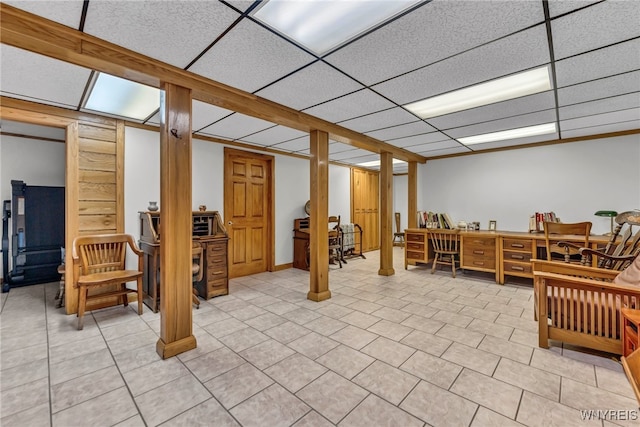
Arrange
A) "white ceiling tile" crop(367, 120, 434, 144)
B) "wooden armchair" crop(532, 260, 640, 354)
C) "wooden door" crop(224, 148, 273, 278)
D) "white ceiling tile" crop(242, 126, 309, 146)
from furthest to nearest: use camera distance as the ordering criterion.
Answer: "wooden door" crop(224, 148, 273, 278)
"white ceiling tile" crop(242, 126, 309, 146)
"white ceiling tile" crop(367, 120, 434, 144)
"wooden armchair" crop(532, 260, 640, 354)

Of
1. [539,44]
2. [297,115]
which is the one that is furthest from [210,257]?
[539,44]

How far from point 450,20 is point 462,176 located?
4726mm

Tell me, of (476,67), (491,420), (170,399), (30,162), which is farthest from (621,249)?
(30,162)

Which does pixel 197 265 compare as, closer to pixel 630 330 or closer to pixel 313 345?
pixel 313 345

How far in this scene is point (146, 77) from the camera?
2.16 metres

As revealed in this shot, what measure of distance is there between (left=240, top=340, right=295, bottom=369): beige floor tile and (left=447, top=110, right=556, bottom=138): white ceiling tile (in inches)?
144

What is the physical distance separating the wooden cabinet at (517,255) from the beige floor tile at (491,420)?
336 cm

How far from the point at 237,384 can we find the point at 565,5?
309 cm

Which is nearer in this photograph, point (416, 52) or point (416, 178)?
point (416, 52)

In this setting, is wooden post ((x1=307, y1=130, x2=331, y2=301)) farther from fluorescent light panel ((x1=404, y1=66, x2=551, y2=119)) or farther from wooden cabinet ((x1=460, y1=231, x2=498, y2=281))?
wooden cabinet ((x1=460, y1=231, x2=498, y2=281))

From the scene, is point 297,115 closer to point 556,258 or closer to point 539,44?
point 539,44

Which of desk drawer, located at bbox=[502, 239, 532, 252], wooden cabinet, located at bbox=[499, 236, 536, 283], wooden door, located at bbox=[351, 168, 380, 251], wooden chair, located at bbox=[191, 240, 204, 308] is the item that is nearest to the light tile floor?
wooden chair, located at bbox=[191, 240, 204, 308]

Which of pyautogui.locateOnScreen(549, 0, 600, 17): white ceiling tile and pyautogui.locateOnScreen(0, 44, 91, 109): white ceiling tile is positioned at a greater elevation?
pyautogui.locateOnScreen(0, 44, 91, 109): white ceiling tile

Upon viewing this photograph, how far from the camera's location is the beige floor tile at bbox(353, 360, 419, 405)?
1833mm
